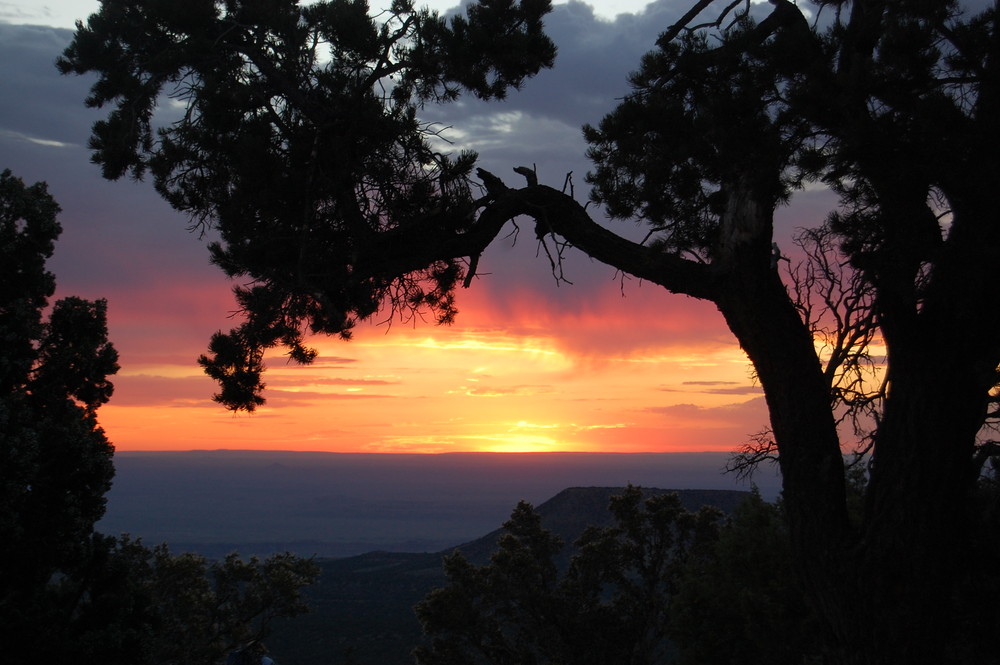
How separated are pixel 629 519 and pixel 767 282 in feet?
48.2

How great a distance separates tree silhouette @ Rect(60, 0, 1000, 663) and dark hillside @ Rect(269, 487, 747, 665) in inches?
795

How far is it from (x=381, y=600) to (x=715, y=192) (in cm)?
3991

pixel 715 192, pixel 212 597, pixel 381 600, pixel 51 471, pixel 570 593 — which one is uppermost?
pixel 715 192

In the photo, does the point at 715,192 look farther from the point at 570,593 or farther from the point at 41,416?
the point at 570,593

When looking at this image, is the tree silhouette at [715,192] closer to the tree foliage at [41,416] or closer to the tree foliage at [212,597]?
the tree foliage at [41,416]

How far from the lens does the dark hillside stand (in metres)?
32.0

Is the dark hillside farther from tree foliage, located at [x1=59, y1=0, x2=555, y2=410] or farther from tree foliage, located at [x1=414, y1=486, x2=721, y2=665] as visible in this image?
tree foliage, located at [x1=59, y1=0, x2=555, y2=410]

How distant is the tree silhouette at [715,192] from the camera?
5031mm

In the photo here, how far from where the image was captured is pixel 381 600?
4306 centimetres

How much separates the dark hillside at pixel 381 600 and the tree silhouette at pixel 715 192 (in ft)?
66.3

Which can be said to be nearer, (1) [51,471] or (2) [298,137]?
(2) [298,137]

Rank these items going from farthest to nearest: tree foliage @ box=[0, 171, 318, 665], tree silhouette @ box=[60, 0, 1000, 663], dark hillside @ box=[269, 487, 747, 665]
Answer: dark hillside @ box=[269, 487, 747, 665], tree foliage @ box=[0, 171, 318, 665], tree silhouette @ box=[60, 0, 1000, 663]

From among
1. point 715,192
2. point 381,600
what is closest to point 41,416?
point 715,192

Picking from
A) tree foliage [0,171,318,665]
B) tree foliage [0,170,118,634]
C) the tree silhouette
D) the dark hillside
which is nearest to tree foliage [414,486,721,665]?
the dark hillside
